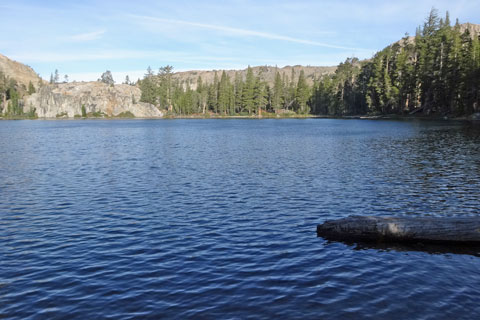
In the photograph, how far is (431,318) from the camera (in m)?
10.0

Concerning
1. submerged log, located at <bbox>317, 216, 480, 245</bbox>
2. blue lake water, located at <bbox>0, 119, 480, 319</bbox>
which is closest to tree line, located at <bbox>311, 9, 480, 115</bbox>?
blue lake water, located at <bbox>0, 119, 480, 319</bbox>

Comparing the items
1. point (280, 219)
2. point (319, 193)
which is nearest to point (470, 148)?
point (319, 193)

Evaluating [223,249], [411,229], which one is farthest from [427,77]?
[223,249]

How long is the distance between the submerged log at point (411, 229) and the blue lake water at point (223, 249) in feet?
2.65

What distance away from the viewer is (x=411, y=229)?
15.4m

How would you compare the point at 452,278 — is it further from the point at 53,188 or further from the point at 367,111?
the point at 367,111

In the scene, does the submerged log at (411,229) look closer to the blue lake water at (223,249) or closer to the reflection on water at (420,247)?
the reflection on water at (420,247)

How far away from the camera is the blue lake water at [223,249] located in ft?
35.6

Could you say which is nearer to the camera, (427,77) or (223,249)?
(223,249)

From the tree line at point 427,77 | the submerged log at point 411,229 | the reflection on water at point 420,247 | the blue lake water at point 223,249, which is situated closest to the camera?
the blue lake water at point 223,249

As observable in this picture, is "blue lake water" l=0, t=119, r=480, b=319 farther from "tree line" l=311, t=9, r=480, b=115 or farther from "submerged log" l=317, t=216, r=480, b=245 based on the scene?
"tree line" l=311, t=9, r=480, b=115

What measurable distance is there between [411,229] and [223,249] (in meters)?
7.63

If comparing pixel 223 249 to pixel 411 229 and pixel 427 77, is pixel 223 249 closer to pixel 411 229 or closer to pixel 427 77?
pixel 411 229

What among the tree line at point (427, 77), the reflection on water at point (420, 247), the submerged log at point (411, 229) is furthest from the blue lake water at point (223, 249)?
the tree line at point (427, 77)
